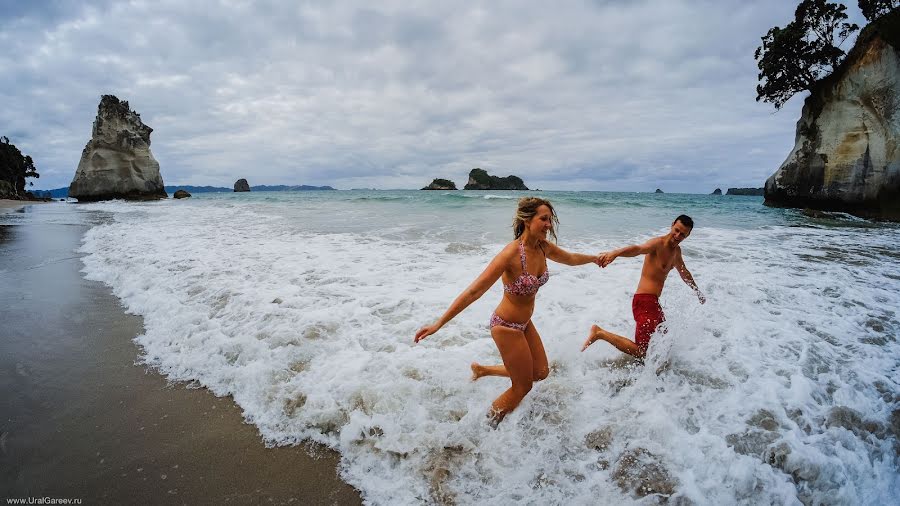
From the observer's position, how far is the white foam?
258 cm

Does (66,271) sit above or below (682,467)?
above

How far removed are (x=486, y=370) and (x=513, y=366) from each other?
52 centimetres

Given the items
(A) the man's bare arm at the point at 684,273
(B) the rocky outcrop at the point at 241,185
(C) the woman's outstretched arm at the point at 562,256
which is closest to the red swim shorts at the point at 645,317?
(A) the man's bare arm at the point at 684,273

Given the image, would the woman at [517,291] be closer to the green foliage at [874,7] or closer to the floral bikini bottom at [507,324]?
the floral bikini bottom at [507,324]

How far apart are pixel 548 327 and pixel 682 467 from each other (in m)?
2.33

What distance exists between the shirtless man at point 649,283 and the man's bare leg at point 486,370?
3.57 ft

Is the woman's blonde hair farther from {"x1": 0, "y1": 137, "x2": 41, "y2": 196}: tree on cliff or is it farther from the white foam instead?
{"x1": 0, "y1": 137, "x2": 41, "y2": 196}: tree on cliff

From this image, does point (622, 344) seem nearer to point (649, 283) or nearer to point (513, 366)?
point (649, 283)

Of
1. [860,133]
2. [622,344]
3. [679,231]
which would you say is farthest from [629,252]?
[860,133]

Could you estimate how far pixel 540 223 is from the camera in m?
2.89

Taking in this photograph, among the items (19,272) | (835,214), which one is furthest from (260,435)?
(835,214)

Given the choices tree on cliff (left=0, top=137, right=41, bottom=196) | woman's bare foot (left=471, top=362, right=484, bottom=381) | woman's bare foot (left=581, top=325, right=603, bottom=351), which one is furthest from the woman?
tree on cliff (left=0, top=137, right=41, bottom=196)

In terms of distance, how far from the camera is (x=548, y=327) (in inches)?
191

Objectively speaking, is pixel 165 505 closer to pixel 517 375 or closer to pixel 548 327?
pixel 517 375
